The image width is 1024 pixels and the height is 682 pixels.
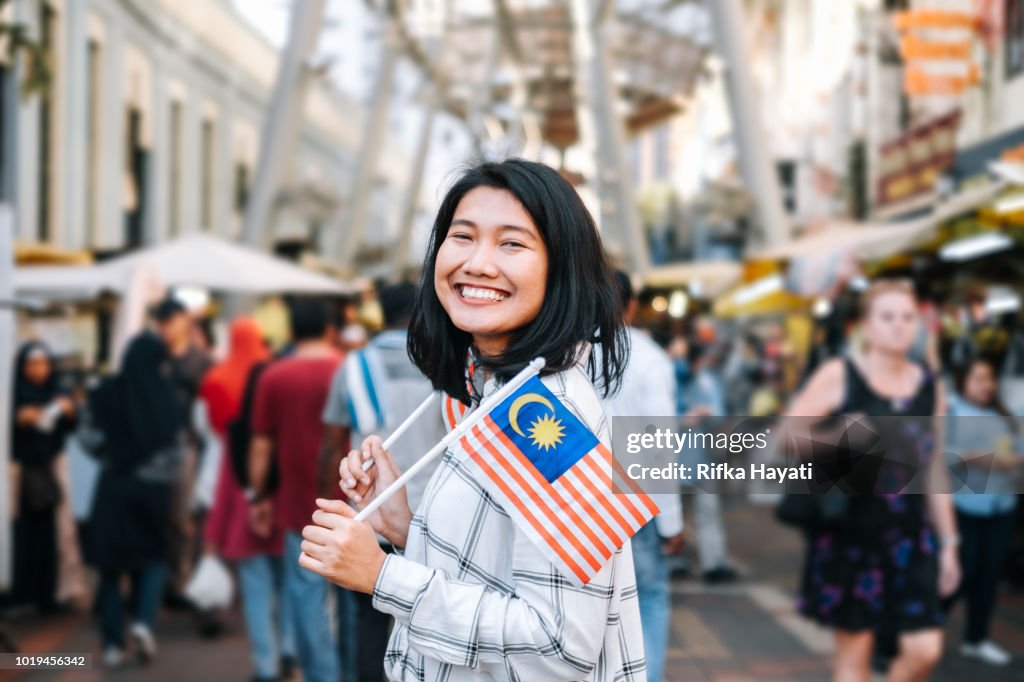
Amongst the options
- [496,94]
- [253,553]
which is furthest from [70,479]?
[496,94]

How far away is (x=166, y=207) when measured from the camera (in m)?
21.5

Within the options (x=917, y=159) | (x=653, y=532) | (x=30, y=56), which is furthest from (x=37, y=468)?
(x=917, y=159)

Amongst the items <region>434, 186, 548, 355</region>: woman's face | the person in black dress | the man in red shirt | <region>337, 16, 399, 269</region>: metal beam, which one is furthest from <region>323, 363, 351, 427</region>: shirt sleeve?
<region>337, 16, 399, 269</region>: metal beam

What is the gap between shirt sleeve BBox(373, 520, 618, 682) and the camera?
67.7 inches

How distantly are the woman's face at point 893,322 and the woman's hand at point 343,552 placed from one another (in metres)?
2.91

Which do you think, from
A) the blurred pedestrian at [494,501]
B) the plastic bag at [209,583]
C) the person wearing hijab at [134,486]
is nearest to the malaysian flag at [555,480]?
the blurred pedestrian at [494,501]

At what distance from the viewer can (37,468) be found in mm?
7363

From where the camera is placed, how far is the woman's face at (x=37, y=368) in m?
7.45

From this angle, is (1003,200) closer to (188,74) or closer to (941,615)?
(941,615)

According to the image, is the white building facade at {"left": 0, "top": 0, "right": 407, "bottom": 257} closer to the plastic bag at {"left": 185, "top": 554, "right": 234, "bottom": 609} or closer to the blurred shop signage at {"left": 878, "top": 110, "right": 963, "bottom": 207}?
the plastic bag at {"left": 185, "top": 554, "right": 234, "bottom": 609}

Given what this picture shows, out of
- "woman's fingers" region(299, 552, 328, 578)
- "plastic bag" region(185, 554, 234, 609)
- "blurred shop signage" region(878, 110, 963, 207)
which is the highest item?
"blurred shop signage" region(878, 110, 963, 207)

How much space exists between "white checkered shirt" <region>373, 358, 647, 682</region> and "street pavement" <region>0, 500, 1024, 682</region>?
2560 mm

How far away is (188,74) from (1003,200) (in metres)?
18.5

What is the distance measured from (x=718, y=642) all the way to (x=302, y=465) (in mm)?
2803
